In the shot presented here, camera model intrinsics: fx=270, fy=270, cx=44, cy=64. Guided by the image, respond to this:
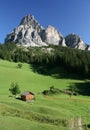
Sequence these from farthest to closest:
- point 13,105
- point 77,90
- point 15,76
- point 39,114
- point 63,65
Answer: point 63,65 → point 15,76 → point 77,90 → point 13,105 → point 39,114

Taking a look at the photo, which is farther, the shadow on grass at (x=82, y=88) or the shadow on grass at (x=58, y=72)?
the shadow on grass at (x=58, y=72)

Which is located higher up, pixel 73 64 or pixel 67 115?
pixel 73 64

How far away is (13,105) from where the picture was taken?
228ft

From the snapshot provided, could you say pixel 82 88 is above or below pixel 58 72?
below

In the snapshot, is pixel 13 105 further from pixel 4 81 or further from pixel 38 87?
pixel 4 81

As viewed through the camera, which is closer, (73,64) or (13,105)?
(13,105)

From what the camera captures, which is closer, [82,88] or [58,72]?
[82,88]

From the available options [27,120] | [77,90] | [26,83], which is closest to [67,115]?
[27,120]

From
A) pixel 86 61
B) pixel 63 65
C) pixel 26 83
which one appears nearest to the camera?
pixel 26 83

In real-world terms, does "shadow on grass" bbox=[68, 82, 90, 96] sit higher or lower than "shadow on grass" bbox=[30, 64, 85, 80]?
lower

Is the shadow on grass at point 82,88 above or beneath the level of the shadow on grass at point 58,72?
beneath

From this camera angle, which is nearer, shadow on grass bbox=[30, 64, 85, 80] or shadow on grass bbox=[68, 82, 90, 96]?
shadow on grass bbox=[68, 82, 90, 96]

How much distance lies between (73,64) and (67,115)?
110 m

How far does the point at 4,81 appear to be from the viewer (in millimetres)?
139625
